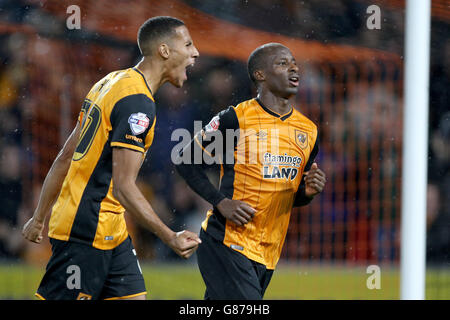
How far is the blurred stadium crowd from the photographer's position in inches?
317

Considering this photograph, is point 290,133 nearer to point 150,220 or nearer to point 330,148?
point 150,220

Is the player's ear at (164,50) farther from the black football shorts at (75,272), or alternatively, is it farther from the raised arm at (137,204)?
the black football shorts at (75,272)

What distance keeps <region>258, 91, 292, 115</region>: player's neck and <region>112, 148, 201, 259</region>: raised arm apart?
108 centimetres

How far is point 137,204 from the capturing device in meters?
2.99

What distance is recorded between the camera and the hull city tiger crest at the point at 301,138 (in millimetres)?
3900

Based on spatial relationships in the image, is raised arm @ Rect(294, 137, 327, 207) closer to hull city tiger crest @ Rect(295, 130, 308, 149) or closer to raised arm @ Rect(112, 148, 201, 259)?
hull city tiger crest @ Rect(295, 130, 308, 149)

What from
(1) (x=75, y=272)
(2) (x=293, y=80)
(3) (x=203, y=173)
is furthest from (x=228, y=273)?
(2) (x=293, y=80)

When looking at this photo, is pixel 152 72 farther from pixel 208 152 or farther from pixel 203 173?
pixel 203 173

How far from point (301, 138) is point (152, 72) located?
3.30 ft

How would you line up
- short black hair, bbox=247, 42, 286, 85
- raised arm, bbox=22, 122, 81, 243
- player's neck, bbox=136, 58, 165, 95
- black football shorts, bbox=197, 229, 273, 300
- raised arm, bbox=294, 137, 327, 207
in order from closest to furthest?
player's neck, bbox=136, 58, 165, 95, raised arm, bbox=22, 122, 81, 243, black football shorts, bbox=197, 229, 273, 300, raised arm, bbox=294, 137, 327, 207, short black hair, bbox=247, 42, 286, 85

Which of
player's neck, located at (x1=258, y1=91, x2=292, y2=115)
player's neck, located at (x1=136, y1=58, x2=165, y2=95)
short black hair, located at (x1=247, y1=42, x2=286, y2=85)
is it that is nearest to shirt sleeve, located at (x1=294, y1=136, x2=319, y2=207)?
player's neck, located at (x1=258, y1=91, x2=292, y2=115)

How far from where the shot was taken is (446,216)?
Answer: 334 inches

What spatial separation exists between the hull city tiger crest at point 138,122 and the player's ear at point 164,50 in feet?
1.46

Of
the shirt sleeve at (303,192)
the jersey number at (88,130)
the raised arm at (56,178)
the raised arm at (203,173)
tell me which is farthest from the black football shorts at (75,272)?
the shirt sleeve at (303,192)
